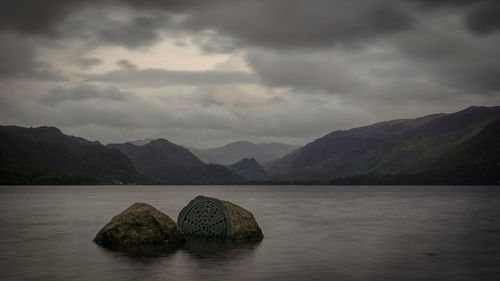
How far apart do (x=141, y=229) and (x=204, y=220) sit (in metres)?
4.25

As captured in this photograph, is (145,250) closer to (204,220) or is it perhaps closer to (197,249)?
(197,249)

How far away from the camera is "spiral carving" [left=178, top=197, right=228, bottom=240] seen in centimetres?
3060

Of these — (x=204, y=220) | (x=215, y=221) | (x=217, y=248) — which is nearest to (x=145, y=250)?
(x=217, y=248)

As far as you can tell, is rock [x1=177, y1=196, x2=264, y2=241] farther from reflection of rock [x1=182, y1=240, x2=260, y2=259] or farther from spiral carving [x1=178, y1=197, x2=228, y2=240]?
reflection of rock [x1=182, y1=240, x2=260, y2=259]

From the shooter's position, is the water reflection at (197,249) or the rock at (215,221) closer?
the water reflection at (197,249)

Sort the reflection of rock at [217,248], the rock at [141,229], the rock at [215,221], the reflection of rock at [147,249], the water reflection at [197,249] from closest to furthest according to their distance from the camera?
the water reflection at [197,249], the reflection of rock at [147,249], the reflection of rock at [217,248], the rock at [141,229], the rock at [215,221]

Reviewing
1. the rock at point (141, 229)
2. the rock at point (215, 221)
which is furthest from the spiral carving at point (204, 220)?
the rock at point (141, 229)

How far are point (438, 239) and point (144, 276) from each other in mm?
22217

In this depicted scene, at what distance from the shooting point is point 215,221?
3102 cm

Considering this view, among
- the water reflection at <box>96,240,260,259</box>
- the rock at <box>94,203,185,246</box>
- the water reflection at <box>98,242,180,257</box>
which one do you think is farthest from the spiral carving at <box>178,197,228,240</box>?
the water reflection at <box>98,242,180,257</box>

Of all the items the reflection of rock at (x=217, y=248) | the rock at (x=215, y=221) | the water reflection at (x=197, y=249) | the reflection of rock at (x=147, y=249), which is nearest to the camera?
the water reflection at (x=197, y=249)

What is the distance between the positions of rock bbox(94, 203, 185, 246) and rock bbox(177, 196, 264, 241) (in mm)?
2381

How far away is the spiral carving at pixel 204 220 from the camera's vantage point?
30.6m

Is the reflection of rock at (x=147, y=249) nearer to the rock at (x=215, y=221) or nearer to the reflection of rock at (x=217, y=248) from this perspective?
the reflection of rock at (x=217, y=248)
